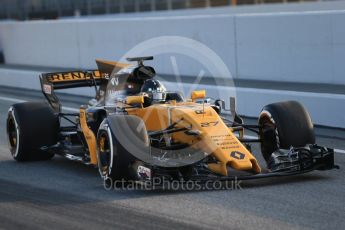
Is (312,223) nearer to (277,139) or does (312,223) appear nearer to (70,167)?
(277,139)

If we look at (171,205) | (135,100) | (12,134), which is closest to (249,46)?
(12,134)

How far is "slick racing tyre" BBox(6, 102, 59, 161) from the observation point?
1117 centimetres

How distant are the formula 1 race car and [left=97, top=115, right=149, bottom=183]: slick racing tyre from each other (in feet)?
0.03

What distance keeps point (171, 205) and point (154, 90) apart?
8.03 feet

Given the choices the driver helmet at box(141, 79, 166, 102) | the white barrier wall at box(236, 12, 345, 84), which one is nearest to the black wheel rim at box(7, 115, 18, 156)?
the driver helmet at box(141, 79, 166, 102)

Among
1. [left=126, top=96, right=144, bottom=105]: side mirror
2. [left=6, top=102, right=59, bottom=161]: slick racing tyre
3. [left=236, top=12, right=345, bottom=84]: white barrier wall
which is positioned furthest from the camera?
[left=236, top=12, right=345, bottom=84]: white barrier wall

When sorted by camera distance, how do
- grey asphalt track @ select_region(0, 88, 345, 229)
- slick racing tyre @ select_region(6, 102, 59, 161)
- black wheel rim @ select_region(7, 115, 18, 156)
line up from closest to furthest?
grey asphalt track @ select_region(0, 88, 345, 229) → slick racing tyre @ select_region(6, 102, 59, 161) → black wheel rim @ select_region(7, 115, 18, 156)

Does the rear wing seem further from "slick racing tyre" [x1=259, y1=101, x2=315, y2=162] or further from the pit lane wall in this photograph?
the pit lane wall

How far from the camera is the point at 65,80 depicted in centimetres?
1207

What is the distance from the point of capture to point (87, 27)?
23.0 m

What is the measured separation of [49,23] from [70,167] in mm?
14227

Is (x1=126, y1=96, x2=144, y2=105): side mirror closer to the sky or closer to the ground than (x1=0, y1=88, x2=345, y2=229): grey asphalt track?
closer to the sky

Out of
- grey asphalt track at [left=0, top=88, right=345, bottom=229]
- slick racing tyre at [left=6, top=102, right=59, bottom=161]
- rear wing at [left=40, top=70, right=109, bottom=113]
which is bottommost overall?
grey asphalt track at [left=0, top=88, right=345, bottom=229]

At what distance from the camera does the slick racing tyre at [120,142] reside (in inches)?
356
